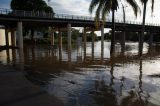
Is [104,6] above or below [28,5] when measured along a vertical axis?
below

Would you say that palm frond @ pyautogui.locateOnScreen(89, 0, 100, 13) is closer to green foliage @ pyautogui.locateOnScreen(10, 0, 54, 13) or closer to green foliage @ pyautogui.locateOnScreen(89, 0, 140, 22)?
green foliage @ pyautogui.locateOnScreen(89, 0, 140, 22)

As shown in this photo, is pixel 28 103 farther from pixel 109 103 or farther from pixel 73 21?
→ pixel 73 21

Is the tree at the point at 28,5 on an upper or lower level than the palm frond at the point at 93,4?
upper

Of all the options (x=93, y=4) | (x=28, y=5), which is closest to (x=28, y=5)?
(x=28, y=5)

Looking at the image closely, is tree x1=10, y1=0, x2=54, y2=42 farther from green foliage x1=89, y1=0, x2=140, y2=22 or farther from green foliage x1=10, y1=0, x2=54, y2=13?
green foliage x1=89, y1=0, x2=140, y2=22

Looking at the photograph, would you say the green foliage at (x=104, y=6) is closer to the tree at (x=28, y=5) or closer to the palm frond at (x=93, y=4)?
the palm frond at (x=93, y=4)

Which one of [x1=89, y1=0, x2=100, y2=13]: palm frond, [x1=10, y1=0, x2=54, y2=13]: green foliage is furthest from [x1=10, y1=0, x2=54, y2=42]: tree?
[x1=89, y1=0, x2=100, y2=13]: palm frond

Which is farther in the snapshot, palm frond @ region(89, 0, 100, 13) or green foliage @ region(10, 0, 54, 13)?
green foliage @ region(10, 0, 54, 13)

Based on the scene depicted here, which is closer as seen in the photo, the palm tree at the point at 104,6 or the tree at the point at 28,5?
the palm tree at the point at 104,6

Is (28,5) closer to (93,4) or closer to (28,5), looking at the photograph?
(28,5)

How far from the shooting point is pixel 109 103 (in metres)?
8.72

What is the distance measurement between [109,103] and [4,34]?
57931mm

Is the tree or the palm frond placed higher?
the tree

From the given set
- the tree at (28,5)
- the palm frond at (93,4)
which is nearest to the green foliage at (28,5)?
the tree at (28,5)
